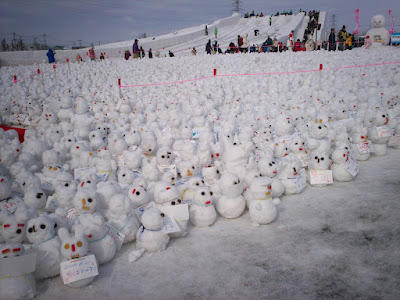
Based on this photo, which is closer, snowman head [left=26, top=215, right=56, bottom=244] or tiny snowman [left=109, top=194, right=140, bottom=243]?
snowman head [left=26, top=215, right=56, bottom=244]

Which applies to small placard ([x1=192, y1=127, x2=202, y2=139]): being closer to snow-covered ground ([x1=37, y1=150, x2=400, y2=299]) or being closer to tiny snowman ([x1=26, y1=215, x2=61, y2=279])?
snow-covered ground ([x1=37, y1=150, x2=400, y2=299])

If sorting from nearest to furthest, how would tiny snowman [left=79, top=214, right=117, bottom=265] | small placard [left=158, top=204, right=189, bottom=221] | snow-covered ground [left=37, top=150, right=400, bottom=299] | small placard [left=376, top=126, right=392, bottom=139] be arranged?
snow-covered ground [left=37, top=150, right=400, bottom=299], tiny snowman [left=79, top=214, right=117, bottom=265], small placard [left=158, top=204, right=189, bottom=221], small placard [left=376, top=126, right=392, bottom=139]

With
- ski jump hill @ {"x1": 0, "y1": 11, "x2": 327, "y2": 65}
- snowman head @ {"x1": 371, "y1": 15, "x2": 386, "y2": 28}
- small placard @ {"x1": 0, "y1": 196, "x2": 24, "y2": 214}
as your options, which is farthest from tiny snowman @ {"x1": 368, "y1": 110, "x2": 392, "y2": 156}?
ski jump hill @ {"x1": 0, "y1": 11, "x2": 327, "y2": 65}

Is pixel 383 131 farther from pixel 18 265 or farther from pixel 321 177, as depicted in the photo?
pixel 18 265

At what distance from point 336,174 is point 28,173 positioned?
13.6ft

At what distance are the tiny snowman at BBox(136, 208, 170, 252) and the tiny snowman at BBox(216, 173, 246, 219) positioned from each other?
805 millimetres

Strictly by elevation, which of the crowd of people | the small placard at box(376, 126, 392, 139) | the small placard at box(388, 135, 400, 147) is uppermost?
the crowd of people

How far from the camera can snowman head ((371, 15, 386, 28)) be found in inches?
737

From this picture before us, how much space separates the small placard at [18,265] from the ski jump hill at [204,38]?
23487mm

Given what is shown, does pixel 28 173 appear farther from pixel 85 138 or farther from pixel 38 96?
pixel 38 96

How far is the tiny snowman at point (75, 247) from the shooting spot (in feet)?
8.50

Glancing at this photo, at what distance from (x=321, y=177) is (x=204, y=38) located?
31.0 meters

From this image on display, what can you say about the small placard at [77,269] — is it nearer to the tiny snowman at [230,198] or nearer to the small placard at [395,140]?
the tiny snowman at [230,198]

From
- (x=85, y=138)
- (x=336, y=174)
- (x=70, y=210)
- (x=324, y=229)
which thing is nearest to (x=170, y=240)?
(x=70, y=210)
